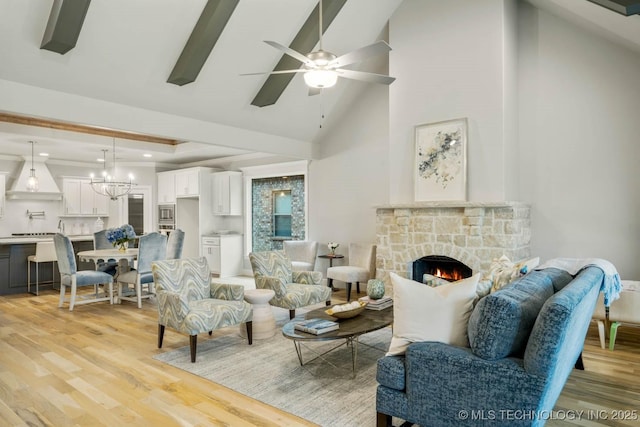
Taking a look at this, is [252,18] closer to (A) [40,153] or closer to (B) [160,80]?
(B) [160,80]

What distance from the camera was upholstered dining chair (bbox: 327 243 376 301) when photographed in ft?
20.2

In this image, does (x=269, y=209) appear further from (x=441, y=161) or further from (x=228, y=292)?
(x=228, y=292)

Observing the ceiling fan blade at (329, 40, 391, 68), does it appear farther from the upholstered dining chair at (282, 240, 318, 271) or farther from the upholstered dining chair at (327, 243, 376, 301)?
the upholstered dining chair at (282, 240, 318, 271)

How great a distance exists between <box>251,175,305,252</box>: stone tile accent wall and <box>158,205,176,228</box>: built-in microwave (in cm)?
209

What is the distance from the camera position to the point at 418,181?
5.57m

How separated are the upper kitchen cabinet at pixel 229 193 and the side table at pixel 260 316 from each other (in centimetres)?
461

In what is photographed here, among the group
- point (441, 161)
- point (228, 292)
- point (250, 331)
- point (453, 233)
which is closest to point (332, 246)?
point (453, 233)

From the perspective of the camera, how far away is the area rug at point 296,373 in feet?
9.14

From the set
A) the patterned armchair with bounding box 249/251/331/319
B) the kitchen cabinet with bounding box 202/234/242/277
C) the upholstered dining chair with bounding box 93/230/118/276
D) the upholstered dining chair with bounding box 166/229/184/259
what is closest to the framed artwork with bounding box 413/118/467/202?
the patterned armchair with bounding box 249/251/331/319

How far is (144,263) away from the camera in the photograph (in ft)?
19.8

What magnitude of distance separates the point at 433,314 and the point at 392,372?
402 mm

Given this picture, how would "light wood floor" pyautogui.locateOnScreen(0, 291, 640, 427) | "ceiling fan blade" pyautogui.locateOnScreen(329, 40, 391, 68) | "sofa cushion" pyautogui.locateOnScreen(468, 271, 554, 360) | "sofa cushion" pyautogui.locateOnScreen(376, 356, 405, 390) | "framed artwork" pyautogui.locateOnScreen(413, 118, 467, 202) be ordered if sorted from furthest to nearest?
"framed artwork" pyautogui.locateOnScreen(413, 118, 467, 202)
"ceiling fan blade" pyautogui.locateOnScreen(329, 40, 391, 68)
"light wood floor" pyautogui.locateOnScreen(0, 291, 640, 427)
"sofa cushion" pyautogui.locateOnScreen(376, 356, 405, 390)
"sofa cushion" pyautogui.locateOnScreen(468, 271, 554, 360)

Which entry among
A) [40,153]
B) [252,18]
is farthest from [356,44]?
[40,153]

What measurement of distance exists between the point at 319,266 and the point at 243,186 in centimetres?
267
